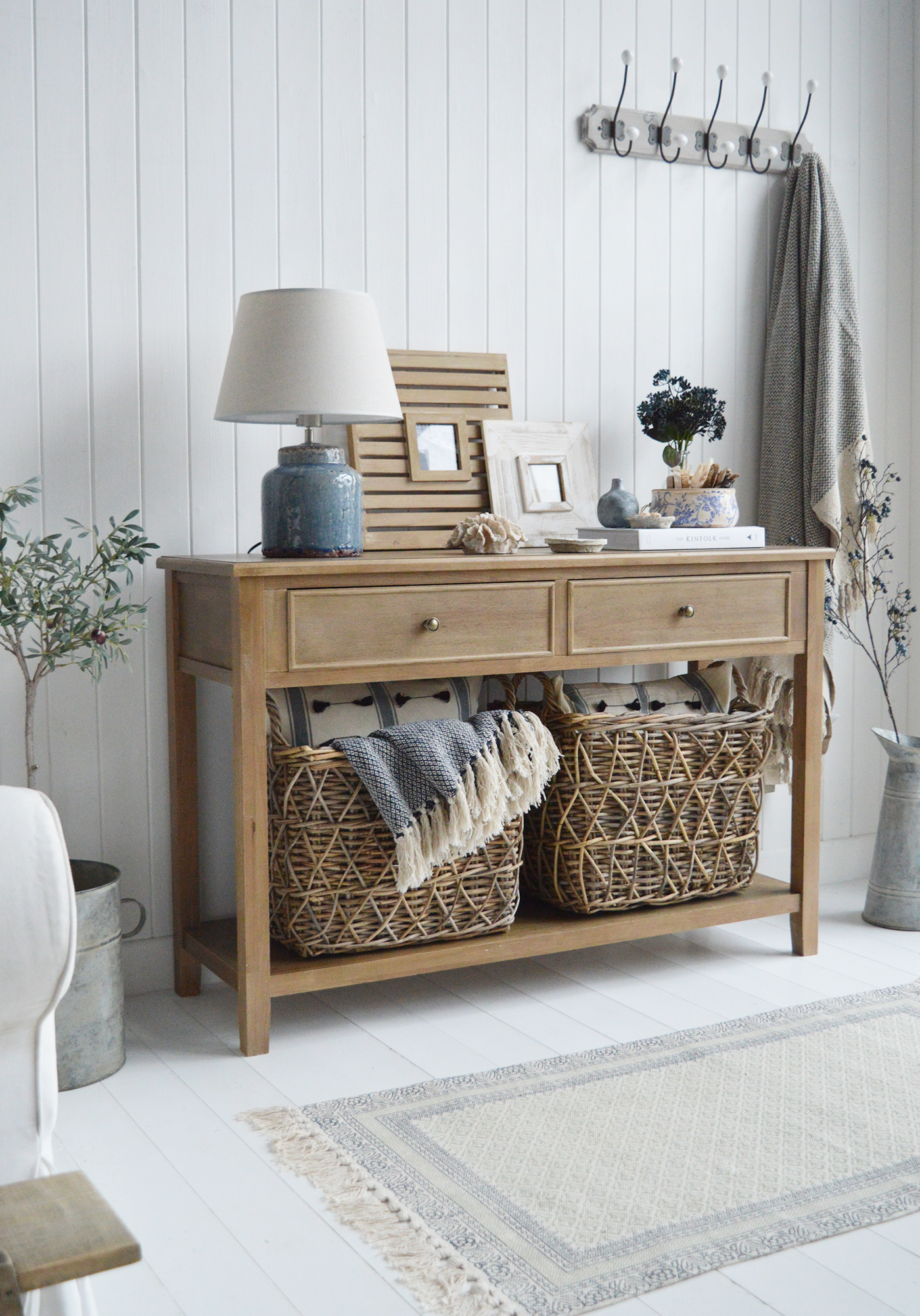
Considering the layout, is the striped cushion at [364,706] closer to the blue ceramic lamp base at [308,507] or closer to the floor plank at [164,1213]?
the blue ceramic lamp base at [308,507]

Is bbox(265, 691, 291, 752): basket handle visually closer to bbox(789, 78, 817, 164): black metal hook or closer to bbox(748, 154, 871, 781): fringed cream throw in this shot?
bbox(748, 154, 871, 781): fringed cream throw

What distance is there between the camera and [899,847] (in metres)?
2.90

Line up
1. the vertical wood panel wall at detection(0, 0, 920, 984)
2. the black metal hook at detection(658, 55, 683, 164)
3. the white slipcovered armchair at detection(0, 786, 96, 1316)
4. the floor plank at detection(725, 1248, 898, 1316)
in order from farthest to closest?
the black metal hook at detection(658, 55, 683, 164) → the vertical wood panel wall at detection(0, 0, 920, 984) → the floor plank at detection(725, 1248, 898, 1316) → the white slipcovered armchair at detection(0, 786, 96, 1316)

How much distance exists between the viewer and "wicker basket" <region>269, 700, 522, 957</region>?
219cm

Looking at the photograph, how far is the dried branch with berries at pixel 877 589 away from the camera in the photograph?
2.98 meters

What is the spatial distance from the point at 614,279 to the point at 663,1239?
2.04 m

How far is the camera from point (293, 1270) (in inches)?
59.3

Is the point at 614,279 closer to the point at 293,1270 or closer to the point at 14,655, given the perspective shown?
the point at 14,655

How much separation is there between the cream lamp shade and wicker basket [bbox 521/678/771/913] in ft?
2.32

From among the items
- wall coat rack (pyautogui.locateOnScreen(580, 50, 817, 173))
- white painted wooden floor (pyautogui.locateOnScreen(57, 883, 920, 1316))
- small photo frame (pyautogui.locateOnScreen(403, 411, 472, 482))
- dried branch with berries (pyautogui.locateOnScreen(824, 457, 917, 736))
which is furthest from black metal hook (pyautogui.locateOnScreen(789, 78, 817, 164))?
white painted wooden floor (pyautogui.locateOnScreen(57, 883, 920, 1316))

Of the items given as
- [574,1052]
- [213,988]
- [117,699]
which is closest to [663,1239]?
[574,1052]

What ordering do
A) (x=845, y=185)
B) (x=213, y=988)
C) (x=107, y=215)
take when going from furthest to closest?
(x=845, y=185) → (x=213, y=988) → (x=107, y=215)

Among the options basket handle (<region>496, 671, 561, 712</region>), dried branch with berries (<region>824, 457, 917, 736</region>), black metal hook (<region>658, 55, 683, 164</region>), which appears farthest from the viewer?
dried branch with berries (<region>824, 457, 917, 736</region>)

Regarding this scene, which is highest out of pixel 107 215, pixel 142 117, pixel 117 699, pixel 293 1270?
pixel 142 117
